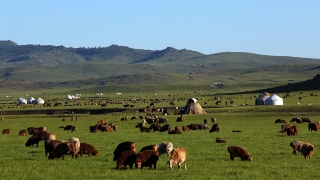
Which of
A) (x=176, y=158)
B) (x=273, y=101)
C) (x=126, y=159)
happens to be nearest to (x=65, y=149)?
(x=126, y=159)

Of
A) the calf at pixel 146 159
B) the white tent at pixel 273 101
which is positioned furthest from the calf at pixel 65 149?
the white tent at pixel 273 101

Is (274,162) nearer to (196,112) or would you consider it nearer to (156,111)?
(196,112)

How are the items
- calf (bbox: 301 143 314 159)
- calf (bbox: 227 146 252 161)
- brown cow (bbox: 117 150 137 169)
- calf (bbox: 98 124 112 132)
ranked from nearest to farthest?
brown cow (bbox: 117 150 137 169), calf (bbox: 227 146 252 161), calf (bbox: 301 143 314 159), calf (bbox: 98 124 112 132)

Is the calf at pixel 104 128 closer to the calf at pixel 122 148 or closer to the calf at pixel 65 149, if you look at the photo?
the calf at pixel 122 148

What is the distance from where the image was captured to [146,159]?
66.6ft

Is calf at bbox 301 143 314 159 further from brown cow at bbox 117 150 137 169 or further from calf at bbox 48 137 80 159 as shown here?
calf at bbox 48 137 80 159

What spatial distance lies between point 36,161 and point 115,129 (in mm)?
21874

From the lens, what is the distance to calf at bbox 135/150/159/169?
2028 cm

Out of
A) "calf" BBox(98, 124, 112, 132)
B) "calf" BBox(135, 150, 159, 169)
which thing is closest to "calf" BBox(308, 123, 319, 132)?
"calf" BBox(98, 124, 112, 132)

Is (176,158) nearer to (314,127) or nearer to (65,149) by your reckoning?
(65,149)

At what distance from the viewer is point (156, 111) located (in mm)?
77188

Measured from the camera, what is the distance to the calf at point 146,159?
20281mm

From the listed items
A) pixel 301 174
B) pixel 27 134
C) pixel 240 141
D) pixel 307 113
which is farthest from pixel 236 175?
pixel 307 113

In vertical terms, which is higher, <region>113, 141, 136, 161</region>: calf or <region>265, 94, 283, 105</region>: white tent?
<region>265, 94, 283, 105</region>: white tent
